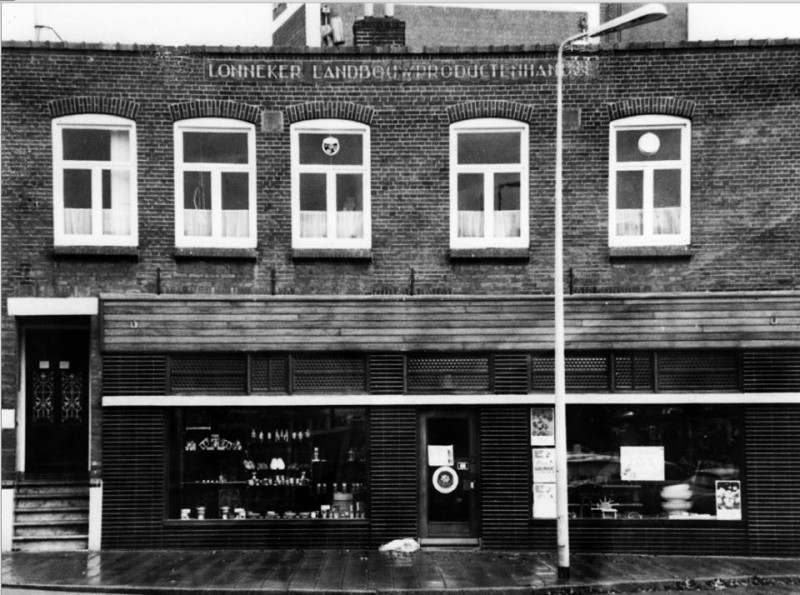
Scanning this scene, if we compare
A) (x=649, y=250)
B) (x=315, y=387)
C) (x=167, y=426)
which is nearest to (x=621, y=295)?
(x=649, y=250)

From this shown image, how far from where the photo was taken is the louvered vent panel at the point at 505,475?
1462cm

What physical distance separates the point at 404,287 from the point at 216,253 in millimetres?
3052

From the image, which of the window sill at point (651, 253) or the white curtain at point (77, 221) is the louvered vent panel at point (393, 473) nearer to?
the window sill at point (651, 253)

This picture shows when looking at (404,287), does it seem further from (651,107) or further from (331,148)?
(651,107)

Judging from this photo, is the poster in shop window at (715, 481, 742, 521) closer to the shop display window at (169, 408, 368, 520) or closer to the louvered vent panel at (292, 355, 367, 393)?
the shop display window at (169, 408, 368, 520)

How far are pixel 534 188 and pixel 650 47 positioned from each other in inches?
115

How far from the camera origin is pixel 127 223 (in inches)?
588

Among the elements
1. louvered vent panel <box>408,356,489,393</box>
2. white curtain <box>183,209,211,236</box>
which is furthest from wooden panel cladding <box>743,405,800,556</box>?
white curtain <box>183,209,211,236</box>

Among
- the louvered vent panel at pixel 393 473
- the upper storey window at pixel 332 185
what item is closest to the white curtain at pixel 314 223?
the upper storey window at pixel 332 185

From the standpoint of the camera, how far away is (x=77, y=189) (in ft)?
49.0

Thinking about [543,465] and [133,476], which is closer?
[133,476]

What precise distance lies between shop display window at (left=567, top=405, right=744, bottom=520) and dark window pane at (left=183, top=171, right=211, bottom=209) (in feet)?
22.2

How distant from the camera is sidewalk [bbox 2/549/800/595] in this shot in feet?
39.6

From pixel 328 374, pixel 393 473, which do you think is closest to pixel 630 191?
pixel 328 374
